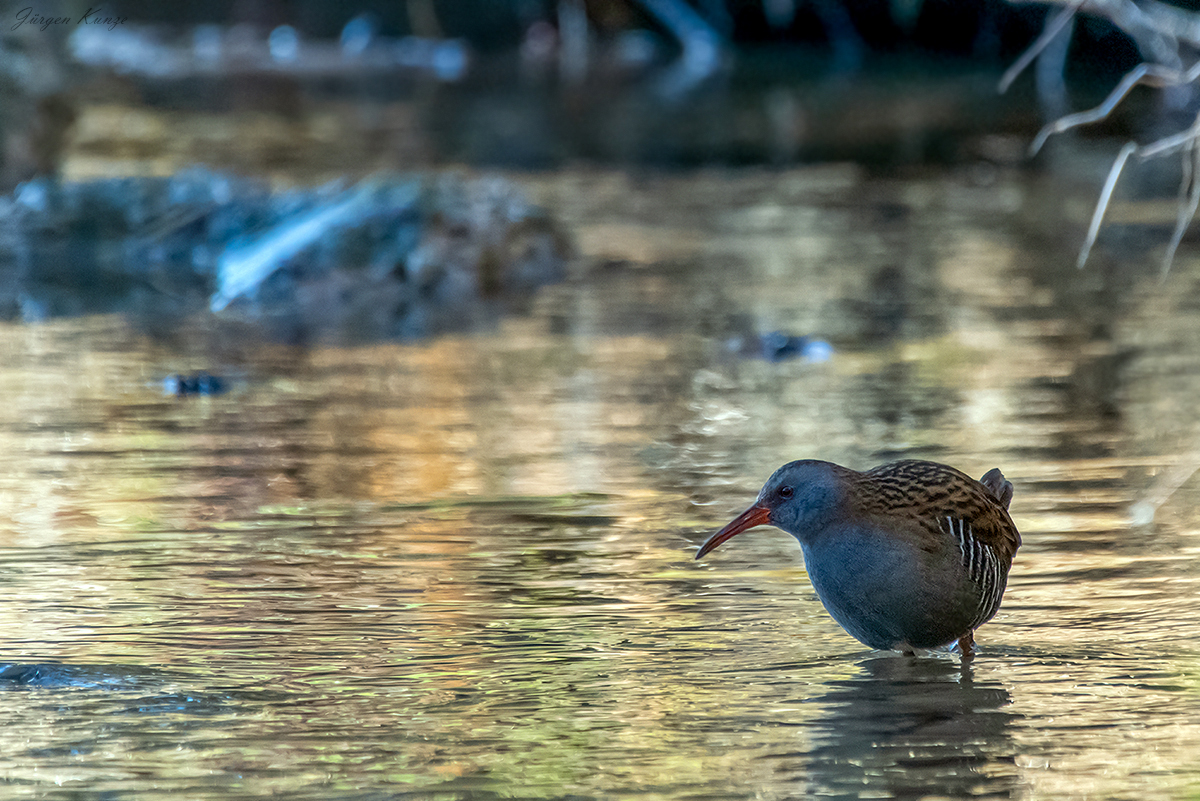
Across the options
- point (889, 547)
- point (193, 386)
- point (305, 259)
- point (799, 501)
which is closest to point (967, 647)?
point (889, 547)

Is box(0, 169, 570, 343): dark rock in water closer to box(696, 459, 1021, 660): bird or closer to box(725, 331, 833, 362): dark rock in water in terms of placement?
box(725, 331, 833, 362): dark rock in water

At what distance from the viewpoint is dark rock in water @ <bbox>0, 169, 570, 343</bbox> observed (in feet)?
44.6

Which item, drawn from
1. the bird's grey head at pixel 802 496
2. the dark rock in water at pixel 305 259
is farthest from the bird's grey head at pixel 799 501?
the dark rock in water at pixel 305 259

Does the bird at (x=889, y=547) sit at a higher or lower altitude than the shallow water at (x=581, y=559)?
higher

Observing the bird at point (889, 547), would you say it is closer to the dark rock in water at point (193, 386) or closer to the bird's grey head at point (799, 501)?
the bird's grey head at point (799, 501)

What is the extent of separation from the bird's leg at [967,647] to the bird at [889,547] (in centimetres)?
19

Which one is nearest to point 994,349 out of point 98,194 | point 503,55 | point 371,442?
point 371,442

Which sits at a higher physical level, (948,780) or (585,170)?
(948,780)

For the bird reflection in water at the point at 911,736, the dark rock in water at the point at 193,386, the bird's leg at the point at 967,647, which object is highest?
the bird reflection in water at the point at 911,736

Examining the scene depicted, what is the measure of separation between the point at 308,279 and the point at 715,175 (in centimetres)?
887

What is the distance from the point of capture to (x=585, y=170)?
22641 mm

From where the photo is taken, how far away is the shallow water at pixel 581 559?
5152 millimetres

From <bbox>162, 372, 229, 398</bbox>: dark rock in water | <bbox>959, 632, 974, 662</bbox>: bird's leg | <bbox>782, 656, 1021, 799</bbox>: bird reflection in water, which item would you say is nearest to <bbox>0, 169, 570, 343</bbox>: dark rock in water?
<bbox>162, 372, 229, 398</bbox>: dark rock in water

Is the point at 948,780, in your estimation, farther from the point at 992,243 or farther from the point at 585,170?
the point at 585,170
